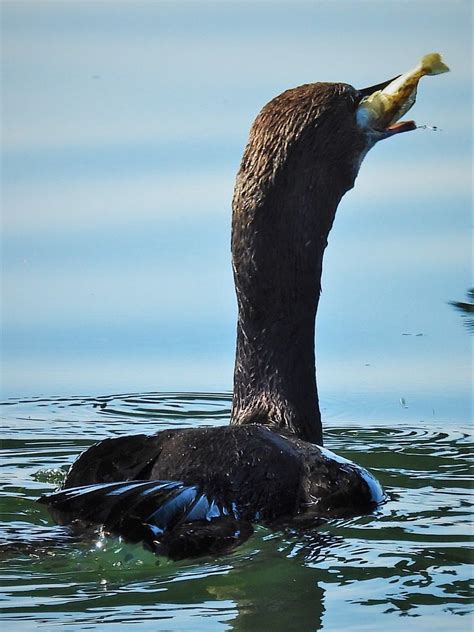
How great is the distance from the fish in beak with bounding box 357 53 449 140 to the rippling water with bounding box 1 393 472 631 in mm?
1537

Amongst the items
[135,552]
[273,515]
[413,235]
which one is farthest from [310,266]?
[413,235]

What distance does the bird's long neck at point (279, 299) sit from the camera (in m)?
7.59

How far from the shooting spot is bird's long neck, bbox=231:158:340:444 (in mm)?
7586

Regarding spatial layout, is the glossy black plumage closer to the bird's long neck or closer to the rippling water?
the bird's long neck

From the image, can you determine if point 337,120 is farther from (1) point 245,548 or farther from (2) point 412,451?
(1) point 245,548

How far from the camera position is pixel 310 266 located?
7715 millimetres

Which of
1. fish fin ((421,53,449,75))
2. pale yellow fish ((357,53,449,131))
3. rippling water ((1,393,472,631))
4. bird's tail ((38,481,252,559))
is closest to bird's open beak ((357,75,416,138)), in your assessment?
pale yellow fish ((357,53,449,131))

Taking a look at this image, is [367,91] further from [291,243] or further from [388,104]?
[291,243]

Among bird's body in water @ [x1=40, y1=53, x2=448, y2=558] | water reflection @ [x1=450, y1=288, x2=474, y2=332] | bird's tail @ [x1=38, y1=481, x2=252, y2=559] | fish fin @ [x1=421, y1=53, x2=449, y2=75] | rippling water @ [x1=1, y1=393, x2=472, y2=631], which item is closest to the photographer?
rippling water @ [x1=1, y1=393, x2=472, y2=631]

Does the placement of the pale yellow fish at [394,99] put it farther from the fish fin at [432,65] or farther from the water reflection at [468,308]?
the water reflection at [468,308]

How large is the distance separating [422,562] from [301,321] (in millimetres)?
1829

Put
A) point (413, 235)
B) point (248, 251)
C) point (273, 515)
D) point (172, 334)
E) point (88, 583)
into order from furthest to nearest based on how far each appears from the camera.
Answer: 1. point (413, 235)
2. point (172, 334)
3. point (248, 251)
4. point (273, 515)
5. point (88, 583)

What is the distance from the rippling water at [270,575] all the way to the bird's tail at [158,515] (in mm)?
49

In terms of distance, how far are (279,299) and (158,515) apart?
1.89 m
